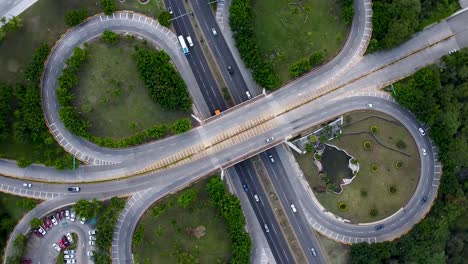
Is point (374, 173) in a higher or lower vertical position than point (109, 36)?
lower

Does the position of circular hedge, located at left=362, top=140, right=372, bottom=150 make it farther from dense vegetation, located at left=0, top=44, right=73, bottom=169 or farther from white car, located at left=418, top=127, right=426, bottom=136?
dense vegetation, located at left=0, top=44, right=73, bottom=169

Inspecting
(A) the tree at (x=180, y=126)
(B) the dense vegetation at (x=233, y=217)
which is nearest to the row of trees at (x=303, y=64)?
(A) the tree at (x=180, y=126)

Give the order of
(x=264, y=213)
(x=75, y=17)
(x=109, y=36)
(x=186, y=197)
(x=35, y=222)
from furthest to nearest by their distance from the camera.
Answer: (x=264, y=213) → (x=109, y=36) → (x=75, y=17) → (x=186, y=197) → (x=35, y=222)

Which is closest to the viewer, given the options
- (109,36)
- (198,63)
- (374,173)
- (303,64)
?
(109,36)

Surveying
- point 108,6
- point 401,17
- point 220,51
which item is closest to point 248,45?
point 220,51

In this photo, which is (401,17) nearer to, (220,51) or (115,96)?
(220,51)

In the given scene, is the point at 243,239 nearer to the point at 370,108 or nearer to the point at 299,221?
the point at 299,221
